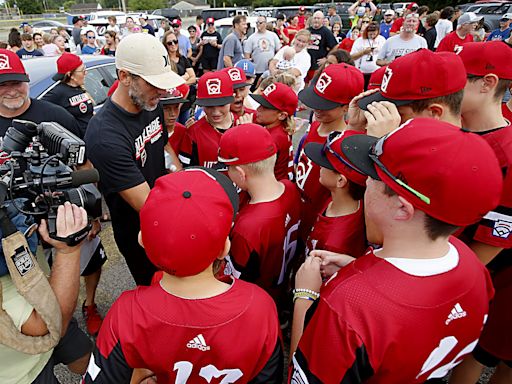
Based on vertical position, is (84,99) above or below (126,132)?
below

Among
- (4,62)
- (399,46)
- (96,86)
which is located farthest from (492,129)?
(96,86)

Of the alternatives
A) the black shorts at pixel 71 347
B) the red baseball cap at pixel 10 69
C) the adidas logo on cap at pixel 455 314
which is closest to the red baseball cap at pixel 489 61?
the adidas logo on cap at pixel 455 314

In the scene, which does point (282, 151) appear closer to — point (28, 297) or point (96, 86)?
point (28, 297)

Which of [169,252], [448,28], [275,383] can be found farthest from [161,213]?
[448,28]

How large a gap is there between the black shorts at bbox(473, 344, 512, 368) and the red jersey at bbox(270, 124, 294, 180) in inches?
77.4

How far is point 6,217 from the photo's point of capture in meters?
1.42

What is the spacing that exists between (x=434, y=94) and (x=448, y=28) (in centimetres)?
952

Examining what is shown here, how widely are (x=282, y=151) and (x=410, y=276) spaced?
2.31 meters

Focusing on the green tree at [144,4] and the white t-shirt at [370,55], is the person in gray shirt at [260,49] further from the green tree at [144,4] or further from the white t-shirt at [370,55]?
the green tree at [144,4]

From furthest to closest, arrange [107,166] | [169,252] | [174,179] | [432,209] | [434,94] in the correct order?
[107,166] → [434,94] → [174,179] → [169,252] → [432,209]

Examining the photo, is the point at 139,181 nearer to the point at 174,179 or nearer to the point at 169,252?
the point at 174,179

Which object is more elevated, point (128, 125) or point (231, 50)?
point (128, 125)

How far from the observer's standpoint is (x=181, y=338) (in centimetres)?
128

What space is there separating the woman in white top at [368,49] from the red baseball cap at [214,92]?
16.1 ft
